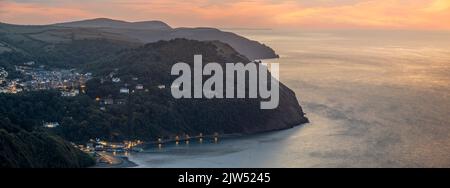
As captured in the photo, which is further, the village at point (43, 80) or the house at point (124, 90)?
the village at point (43, 80)

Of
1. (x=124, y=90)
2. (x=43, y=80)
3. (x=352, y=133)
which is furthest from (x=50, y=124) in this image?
(x=352, y=133)

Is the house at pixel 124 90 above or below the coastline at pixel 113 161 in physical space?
above

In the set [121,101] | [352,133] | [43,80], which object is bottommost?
[352,133]

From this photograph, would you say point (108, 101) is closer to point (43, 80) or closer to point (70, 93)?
point (70, 93)

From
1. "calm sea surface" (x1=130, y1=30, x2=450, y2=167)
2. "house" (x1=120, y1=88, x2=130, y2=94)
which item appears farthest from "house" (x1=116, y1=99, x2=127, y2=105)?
"calm sea surface" (x1=130, y1=30, x2=450, y2=167)

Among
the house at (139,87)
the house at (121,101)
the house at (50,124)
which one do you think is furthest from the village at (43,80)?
the house at (50,124)

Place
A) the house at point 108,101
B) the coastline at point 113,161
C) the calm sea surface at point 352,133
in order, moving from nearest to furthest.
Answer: the coastline at point 113,161
the calm sea surface at point 352,133
the house at point 108,101

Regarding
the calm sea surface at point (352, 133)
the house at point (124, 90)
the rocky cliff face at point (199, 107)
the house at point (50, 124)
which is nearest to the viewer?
the calm sea surface at point (352, 133)

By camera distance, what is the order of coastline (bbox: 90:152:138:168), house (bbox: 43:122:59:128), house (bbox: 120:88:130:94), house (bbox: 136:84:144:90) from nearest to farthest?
coastline (bbox: 90:152:138:168), house (bbox: 43:122:59:128), house (bbox: 120:88:130:94), house (bbox: 136:84:144:90)

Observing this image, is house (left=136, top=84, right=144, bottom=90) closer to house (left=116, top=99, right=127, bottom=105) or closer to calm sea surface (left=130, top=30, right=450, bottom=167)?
house (left=116, top=99, right=127, bottom=105)

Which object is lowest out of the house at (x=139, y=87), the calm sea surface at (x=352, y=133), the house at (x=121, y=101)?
the calm sea surface at (x=352, y=133)

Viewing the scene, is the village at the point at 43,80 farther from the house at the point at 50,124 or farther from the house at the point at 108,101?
the house at the point at 50,124

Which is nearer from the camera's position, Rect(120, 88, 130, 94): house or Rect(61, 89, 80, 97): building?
Rect(61, 89, 80, 97): building
